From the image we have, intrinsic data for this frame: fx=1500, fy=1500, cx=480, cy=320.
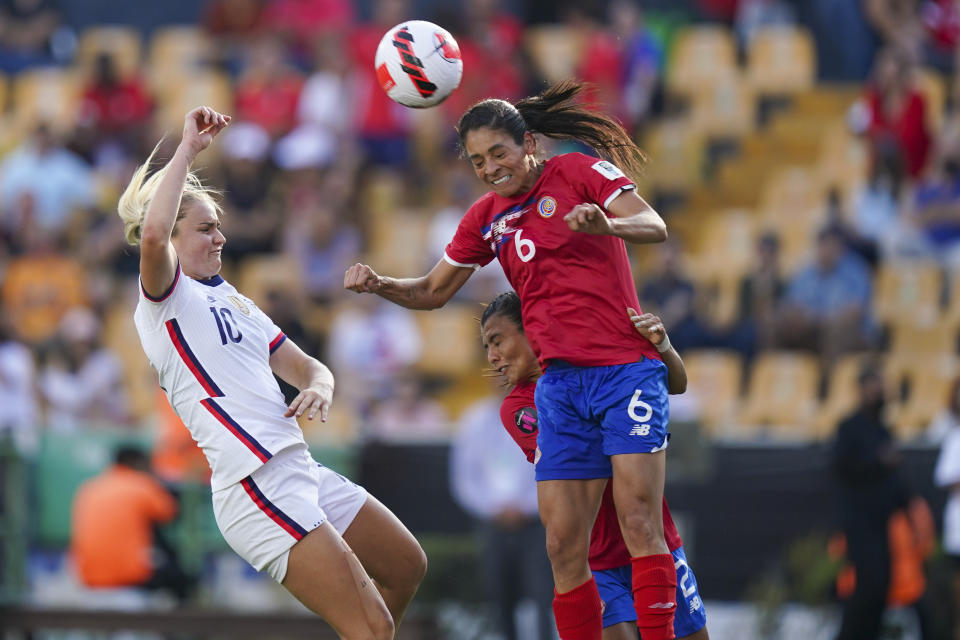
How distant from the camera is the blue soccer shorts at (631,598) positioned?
20.2 feet

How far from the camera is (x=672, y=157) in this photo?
15719 mm

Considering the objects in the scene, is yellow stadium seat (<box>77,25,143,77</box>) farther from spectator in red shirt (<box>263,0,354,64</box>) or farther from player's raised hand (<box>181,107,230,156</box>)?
player's raised hand (<box>181,107,230,156</box>)

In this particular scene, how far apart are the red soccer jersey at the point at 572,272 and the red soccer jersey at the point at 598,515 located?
1.37 ft

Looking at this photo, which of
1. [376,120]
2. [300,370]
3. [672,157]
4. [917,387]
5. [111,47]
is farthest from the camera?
[111,47]

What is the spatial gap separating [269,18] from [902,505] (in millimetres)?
9792

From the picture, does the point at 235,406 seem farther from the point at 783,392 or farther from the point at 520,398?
the point at 783,392

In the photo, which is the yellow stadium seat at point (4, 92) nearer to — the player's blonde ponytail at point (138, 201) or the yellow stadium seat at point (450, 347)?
the yellow stadium seat at point (450, 347)

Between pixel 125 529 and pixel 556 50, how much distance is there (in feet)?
26.0

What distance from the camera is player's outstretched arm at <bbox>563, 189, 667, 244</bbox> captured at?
5.37m

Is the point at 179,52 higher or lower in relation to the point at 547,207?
higher

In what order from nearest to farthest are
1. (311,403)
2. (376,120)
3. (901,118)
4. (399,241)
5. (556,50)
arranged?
(311,403), (901,118), (399,241), (376,120), (556,50)

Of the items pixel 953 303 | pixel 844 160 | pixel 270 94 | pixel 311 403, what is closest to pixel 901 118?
pixel 844 160

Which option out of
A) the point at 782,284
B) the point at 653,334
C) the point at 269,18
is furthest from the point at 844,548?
the point at 269,18

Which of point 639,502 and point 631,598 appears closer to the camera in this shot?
point 639,502
